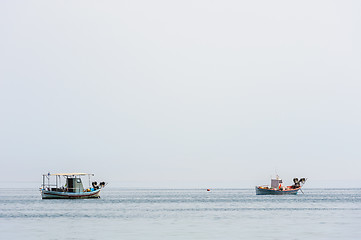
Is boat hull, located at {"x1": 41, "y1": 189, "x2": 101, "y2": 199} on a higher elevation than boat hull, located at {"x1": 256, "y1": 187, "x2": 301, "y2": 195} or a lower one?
higher

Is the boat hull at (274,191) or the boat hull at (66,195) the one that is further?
the boat hull at (274,191)

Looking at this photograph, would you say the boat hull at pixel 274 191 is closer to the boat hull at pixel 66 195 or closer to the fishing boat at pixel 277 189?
the fishing boat at pixel 277 189

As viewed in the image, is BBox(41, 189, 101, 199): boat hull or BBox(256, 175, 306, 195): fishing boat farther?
BBox(256, 175, 306, 195): fishing boat

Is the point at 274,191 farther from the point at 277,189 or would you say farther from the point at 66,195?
the point at 66,195

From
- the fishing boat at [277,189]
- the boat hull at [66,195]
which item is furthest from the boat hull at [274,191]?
the boat hull at [66,195]

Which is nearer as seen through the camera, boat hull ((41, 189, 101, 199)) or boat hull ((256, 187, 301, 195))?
boat hull ((41, 189, 101, 199))

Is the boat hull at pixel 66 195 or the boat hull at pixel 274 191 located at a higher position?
the boat hull at pixel 66 195

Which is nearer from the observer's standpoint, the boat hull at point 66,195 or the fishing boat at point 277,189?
the boat hull at point 66,195

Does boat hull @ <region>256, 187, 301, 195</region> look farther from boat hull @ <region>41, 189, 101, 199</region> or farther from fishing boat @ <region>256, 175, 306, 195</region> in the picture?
boat hull @ <region>41, 189, 101, 199</region>

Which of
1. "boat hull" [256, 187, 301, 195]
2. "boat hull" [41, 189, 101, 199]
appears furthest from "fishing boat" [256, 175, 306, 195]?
"boat hull" [41, 189, 101, 199]
